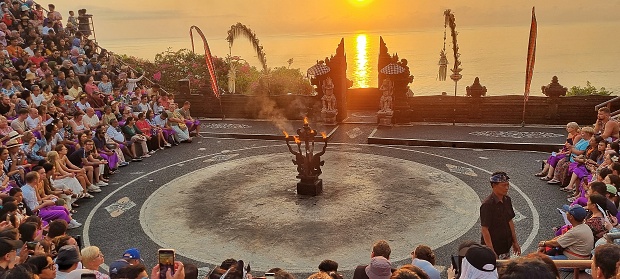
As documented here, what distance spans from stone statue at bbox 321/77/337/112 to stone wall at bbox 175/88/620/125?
4.26 ft

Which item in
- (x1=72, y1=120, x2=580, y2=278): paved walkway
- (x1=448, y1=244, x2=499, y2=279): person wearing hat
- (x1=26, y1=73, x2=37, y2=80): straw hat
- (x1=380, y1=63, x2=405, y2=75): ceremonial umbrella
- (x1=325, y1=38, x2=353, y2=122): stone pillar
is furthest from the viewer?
(x1=325, y1=38, x2=353, y2=122): stone pillar

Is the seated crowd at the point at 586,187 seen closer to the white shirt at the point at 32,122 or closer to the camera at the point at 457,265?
the camera at the point at 457,265

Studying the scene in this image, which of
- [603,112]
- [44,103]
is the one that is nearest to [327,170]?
[603,112]

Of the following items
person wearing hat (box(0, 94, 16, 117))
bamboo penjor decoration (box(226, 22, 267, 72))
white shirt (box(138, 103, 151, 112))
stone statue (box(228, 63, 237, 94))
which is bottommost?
white shirt (box(138, 103, 151, 112))

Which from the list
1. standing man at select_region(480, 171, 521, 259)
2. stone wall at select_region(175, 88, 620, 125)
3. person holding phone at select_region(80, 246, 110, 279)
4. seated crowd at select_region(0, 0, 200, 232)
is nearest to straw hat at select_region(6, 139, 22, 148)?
seated crowd at select_region(0, 0, 200, 232)

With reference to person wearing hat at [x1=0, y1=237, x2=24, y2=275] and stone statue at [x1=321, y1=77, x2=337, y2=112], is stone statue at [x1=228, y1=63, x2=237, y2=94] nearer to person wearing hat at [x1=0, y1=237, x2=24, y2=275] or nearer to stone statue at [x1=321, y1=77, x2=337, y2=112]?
stone statue at [x1=321, y1=77, x2=337, y2=112]

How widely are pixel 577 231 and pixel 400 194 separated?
5952 millimetres

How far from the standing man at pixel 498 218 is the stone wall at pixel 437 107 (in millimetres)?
17097

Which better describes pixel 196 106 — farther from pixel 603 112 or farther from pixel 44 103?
pixel 603 112

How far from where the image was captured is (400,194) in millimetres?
12984

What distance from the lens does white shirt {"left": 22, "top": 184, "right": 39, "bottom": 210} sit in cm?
1058

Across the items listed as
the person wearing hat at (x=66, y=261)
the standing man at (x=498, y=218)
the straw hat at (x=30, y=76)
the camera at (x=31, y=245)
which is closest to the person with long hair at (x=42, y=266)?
the person wearing hat at (x=66, y=261)

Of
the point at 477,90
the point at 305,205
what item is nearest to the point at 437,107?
the point at 477,90

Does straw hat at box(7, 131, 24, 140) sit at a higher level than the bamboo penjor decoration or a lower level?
lower
